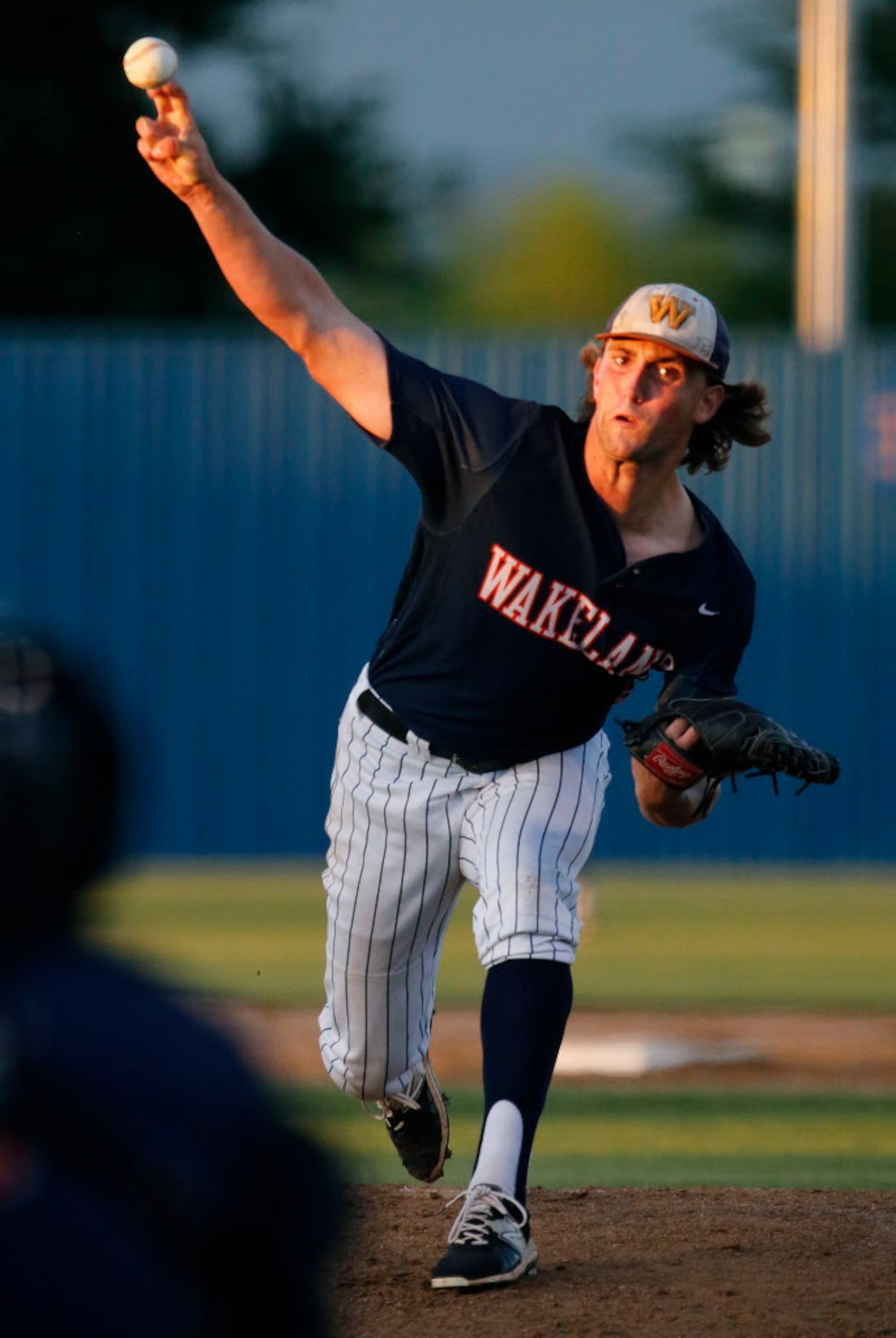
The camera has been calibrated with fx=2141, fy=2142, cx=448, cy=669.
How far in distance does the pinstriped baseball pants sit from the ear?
2.07 ft

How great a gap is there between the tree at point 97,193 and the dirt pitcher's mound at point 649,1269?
15883 mm

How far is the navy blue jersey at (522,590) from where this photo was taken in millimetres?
3824

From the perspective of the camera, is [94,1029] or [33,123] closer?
[94,1029]

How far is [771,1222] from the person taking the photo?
4.23m

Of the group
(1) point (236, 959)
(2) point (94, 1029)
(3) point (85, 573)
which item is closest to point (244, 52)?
(3) point (85, 573)

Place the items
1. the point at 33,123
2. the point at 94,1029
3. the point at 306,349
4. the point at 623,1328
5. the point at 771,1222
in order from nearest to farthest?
1. the point at 94,1029
2. the point at 623,1328
3. the point at 306,349
4. the point at 771,1222
5. the point at 33,123

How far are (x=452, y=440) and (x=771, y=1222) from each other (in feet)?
5.50

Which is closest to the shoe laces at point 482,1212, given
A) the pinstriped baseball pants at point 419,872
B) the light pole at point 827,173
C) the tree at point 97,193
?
the pinstriped baseball pants at point 419,872

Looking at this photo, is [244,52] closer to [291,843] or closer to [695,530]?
[291,843]

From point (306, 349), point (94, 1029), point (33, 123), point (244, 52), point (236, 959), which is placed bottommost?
point (236, 959)

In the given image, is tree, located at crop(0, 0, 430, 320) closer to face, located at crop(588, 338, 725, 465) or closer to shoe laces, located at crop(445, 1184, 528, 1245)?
face, located at crop(588, 338, 725, 465)

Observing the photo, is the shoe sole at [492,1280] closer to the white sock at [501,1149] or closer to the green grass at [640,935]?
the white sock at [501,1149]

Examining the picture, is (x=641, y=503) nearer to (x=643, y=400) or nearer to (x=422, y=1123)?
(x=643, y=400)

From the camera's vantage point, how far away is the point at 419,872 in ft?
12.8
